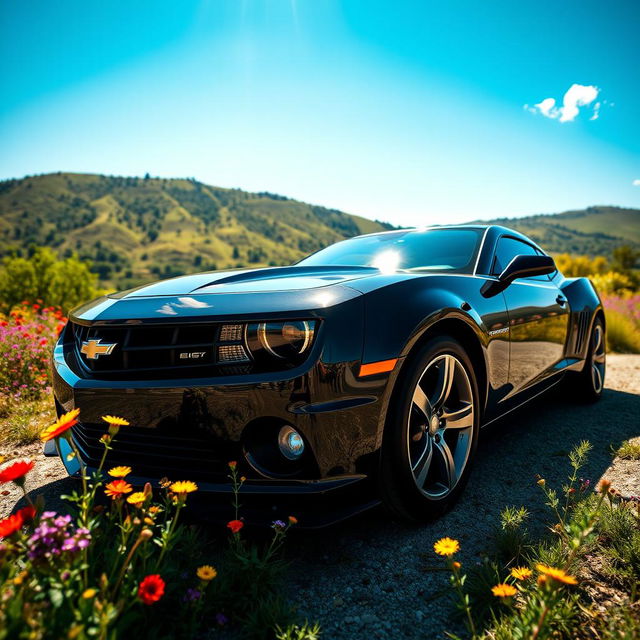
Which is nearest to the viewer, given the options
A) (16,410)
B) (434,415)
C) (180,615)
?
(180,615)

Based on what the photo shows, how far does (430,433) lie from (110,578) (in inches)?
50.7

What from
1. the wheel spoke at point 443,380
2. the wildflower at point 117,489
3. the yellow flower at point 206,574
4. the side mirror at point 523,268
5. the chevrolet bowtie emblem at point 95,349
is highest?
the side mirror at point 523,268

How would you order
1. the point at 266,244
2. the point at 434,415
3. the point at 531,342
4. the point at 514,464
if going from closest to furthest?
1. the point at 434,415
2. the point at 514,464
3. the point at 531,342
4. the point at 266,244

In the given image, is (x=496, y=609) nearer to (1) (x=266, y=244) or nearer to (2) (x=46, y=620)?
(2) (x=46, y=620)

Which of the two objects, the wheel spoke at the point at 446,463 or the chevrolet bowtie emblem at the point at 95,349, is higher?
the chevrolet bowtie emblem at the point at 95,349

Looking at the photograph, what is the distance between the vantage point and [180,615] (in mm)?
1246

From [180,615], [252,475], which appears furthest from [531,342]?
[180,615]

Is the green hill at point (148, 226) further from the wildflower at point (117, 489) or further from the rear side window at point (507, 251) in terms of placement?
the wildflower at point (117, 489)

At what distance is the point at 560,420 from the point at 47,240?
5692 inches

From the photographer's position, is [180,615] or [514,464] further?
[514,464]

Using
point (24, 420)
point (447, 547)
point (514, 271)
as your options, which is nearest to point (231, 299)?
point (447, 547)

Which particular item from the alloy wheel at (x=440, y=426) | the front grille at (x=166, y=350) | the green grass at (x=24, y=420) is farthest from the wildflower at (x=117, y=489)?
the green grass at (x=24, y=420)

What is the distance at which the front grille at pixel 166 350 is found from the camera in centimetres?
158

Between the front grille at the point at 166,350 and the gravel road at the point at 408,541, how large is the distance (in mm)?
825
